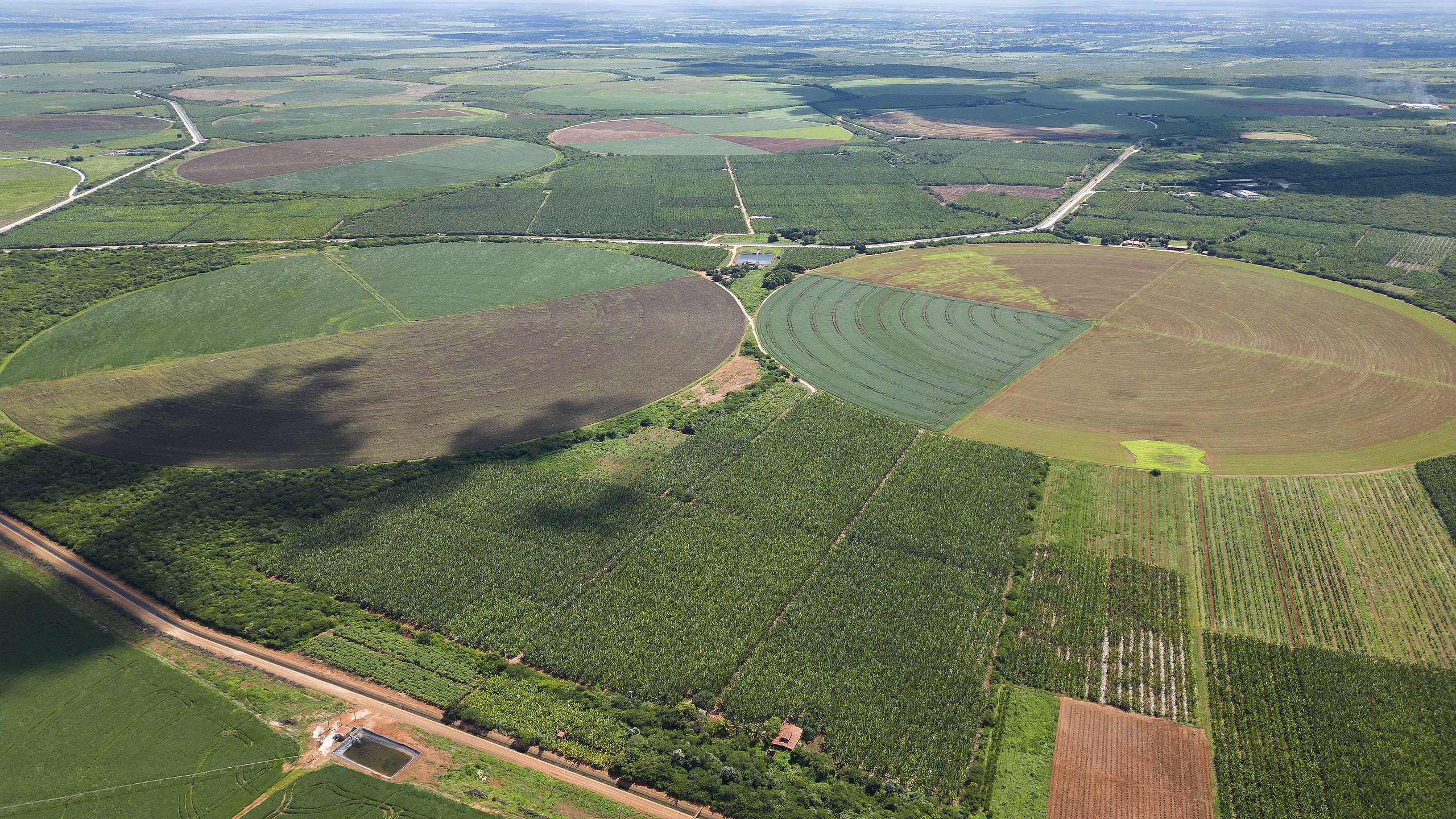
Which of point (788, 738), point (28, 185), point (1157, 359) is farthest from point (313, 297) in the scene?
point (1157, 359)

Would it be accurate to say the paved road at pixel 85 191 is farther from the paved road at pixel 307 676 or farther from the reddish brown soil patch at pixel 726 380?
the reddish brown soil patch at pixel 726 380

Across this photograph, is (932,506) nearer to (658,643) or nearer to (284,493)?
(658,643)

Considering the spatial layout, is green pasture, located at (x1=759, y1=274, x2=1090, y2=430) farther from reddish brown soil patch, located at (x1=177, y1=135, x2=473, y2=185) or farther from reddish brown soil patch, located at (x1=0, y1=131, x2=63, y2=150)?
reddish brown soil patch, located at (x1=0, y1=131, x2=63, y2=150)

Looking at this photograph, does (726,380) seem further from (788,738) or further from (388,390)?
(788,738)

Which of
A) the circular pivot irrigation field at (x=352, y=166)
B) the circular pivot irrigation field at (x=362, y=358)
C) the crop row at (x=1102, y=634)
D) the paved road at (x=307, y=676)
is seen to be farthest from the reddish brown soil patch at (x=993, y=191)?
the paved road at (x=307, y=676)

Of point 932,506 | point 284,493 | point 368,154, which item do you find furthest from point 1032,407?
point 368,154

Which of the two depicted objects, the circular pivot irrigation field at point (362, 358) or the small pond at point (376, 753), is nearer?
the small pond at point (376, 753)
